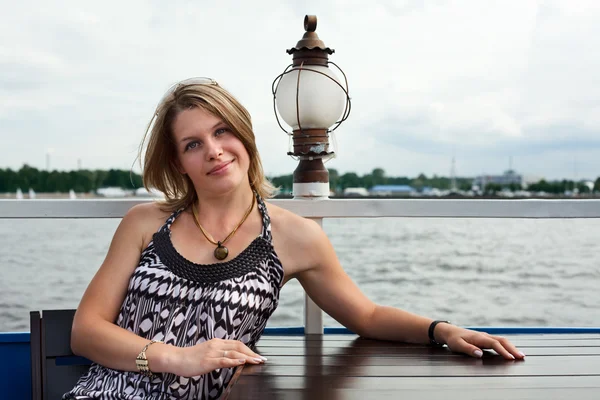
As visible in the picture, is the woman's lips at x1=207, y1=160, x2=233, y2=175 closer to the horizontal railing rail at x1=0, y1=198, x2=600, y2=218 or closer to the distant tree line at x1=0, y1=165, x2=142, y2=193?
the horizontal railing rail at x1=0, y1=198, x2=600, y2=218

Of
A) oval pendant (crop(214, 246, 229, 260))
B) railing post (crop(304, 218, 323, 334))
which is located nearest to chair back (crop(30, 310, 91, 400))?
oval pendant (crop(214, 246, 229, 260))

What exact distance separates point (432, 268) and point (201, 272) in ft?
101

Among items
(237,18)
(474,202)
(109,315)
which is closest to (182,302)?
(109,315)

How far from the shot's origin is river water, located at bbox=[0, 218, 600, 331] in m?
20.9

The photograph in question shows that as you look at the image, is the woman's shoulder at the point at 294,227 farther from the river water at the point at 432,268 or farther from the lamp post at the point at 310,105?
the river water at the point at 432,268

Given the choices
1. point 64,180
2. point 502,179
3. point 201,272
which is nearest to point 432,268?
point 502,179

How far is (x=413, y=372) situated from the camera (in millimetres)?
1269

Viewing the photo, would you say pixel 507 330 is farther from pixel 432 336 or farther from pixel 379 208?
pixel 432 336

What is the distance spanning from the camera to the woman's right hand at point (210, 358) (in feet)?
4.42

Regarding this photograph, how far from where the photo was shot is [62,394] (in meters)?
1.70

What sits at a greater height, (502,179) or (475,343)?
(502,179)

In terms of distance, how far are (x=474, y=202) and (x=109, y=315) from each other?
4.42ft

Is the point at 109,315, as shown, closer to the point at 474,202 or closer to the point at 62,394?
the point at 62,394

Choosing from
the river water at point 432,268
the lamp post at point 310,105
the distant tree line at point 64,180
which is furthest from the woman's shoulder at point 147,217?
the distant tree line at point 64,180
